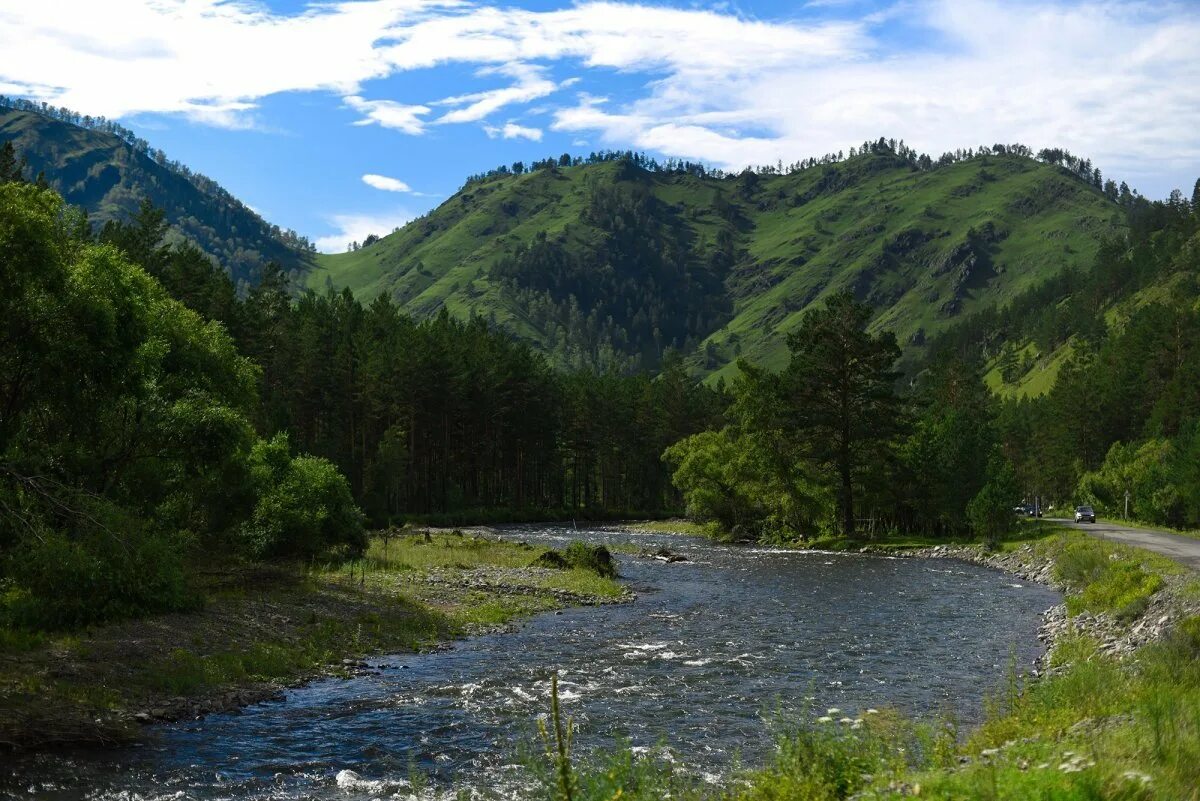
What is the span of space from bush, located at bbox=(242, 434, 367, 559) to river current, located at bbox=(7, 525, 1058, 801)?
15.2m

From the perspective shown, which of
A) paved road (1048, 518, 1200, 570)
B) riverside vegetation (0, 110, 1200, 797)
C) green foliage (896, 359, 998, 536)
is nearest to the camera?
riverside vegetation (0, 110, 1200, 797)

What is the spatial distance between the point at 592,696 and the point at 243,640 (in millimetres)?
11128

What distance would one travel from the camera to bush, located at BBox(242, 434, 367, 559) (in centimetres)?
4575

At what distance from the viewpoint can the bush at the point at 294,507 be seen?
150ft

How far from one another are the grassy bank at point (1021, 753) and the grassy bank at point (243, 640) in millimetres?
10714

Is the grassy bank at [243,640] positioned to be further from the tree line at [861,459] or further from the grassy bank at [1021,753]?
the tree line at [861,459]

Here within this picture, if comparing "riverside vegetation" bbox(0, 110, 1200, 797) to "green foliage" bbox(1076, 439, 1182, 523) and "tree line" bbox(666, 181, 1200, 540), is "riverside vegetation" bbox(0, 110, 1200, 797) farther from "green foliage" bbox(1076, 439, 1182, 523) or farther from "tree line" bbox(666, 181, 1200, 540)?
"green foliage" bbox(1076, 439, 1182, 523)

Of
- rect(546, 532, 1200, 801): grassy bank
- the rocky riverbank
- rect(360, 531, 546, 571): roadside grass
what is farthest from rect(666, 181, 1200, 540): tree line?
rect(546, 532, 1200, 801): grassy bank

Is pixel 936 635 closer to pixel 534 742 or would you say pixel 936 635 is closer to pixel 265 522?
pixel 534 742

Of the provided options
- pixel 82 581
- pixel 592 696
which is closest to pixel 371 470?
pixel 82 581

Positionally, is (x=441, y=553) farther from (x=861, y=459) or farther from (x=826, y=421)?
(x=861, y=459)

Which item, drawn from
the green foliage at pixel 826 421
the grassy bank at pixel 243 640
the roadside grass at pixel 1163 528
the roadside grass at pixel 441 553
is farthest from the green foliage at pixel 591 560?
the roadside grass at pixel 1163 528

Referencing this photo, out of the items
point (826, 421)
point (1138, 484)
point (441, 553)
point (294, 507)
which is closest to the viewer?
point (294, 507)

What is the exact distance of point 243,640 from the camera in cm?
2831
